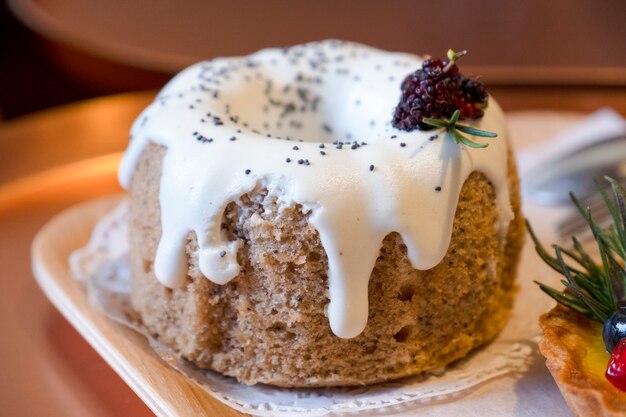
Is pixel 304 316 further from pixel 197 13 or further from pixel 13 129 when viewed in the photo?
pixel 197 13

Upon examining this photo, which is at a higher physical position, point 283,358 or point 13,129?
point 283,358

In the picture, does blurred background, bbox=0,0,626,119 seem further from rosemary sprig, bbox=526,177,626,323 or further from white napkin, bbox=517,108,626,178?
rosemary sprig, bbox=526,177,626,323

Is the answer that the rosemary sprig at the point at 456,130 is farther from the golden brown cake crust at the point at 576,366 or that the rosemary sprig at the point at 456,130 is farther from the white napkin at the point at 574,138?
the white napkin at the point at 574,138

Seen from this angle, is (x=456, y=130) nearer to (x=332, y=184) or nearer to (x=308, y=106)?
(x=332, y=184)

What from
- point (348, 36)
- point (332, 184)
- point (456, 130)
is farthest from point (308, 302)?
point (348, 36)

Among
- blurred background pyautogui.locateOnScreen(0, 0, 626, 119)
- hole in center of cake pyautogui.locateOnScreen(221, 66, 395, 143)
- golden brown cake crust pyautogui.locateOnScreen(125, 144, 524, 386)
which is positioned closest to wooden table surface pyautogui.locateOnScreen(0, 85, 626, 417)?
blurred background pyautogui.locateOnScreen(0, 0, 626, 119)

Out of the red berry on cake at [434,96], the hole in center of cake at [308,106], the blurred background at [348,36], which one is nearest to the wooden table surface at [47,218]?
the blurred background at [348,36]

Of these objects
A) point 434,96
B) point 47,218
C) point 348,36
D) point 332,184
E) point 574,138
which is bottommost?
point 47,218

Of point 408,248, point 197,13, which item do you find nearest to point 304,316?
point 408,248
